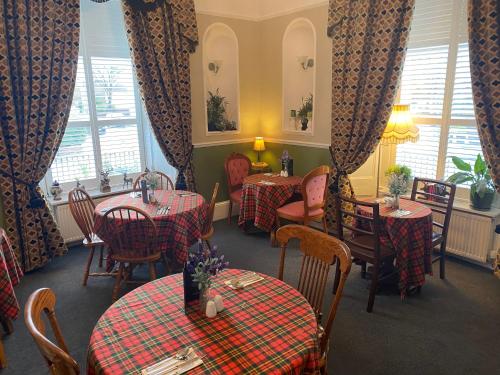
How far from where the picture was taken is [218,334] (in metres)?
1.54

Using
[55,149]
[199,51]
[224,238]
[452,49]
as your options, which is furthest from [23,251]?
[452,49]

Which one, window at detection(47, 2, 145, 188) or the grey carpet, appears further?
A: window at detection(47, 2, 145, 188)

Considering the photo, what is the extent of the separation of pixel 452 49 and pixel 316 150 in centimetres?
188

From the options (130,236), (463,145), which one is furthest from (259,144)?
(130,236)

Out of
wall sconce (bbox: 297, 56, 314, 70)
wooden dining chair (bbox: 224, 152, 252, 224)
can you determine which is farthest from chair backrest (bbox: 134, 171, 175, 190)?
wall sconce (bbox: 297, 56, 314, 70)

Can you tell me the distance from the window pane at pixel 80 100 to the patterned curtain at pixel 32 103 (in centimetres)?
57

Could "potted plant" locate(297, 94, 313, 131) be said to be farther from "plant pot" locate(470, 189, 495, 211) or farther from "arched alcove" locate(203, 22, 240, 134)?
"plant pot" locate(470, 189, 495, 211)

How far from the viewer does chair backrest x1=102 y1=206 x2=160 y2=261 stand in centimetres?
308

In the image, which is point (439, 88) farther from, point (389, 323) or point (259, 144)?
point (389, 323)

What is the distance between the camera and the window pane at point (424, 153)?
4.05 meters

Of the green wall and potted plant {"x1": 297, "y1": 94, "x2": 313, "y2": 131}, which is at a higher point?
potted plant {"x1": 297, "y1": 94, "x2": 313, "y2": 131}

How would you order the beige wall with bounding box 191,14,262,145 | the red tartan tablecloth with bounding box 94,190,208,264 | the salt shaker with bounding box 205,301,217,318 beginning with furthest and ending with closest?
the beige wall with bounding box 191,14,262,145, the red tartan tablecloth with bounding box 94,190,208,264, the salt shaker with bounding box 205,301,217,318

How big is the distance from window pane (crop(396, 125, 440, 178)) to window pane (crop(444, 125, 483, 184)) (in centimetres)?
15

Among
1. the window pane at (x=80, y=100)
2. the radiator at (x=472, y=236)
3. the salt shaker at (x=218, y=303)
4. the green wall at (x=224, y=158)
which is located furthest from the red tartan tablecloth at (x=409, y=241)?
the window pane at (x=80, y=100)
